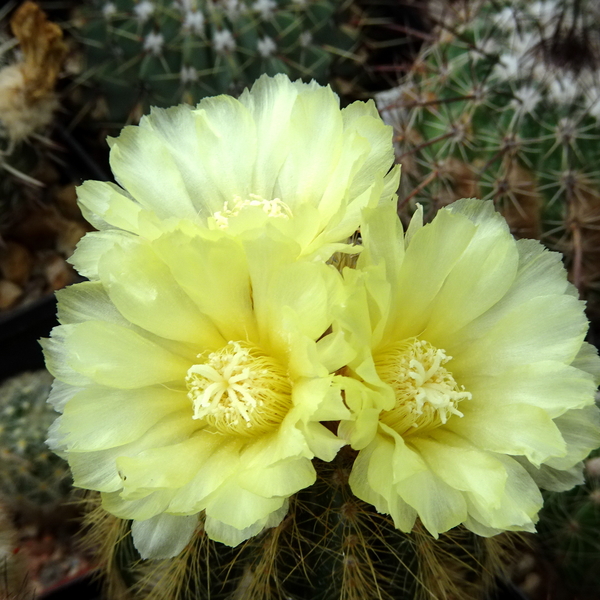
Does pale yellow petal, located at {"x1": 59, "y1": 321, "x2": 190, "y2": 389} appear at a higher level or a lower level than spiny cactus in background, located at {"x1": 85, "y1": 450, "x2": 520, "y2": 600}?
higher

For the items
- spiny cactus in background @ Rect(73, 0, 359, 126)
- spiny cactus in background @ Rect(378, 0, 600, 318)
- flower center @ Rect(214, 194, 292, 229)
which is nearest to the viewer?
flower center @ Rect(214, 194, 292, 229)

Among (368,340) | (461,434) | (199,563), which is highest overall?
(368,340)

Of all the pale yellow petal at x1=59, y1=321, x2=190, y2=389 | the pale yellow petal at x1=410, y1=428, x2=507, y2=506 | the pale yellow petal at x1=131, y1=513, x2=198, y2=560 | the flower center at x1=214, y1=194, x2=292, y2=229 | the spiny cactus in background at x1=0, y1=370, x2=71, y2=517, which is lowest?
the spiny cactus in background at x1=0, y1=370, x2=71, y2=517

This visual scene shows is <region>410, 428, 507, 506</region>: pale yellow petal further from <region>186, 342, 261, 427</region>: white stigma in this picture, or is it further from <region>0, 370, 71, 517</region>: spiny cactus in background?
<region>0, 370, 71, 517</region>: spiny cactus in background

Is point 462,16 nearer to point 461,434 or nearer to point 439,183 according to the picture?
point 439,183

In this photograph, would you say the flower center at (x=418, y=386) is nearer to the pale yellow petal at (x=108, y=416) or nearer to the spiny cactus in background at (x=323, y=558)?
the spiny cactus in background at (x=323, y=558)

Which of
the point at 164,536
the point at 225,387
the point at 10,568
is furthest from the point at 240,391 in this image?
the point at 10,568

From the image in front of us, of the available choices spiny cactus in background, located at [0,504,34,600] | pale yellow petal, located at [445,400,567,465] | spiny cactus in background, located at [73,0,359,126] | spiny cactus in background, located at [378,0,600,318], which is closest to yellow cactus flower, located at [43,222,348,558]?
pale yellow petal, located at [445,400,567,465]

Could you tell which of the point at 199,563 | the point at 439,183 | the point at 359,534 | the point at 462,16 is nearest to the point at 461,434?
the point at 359,534
